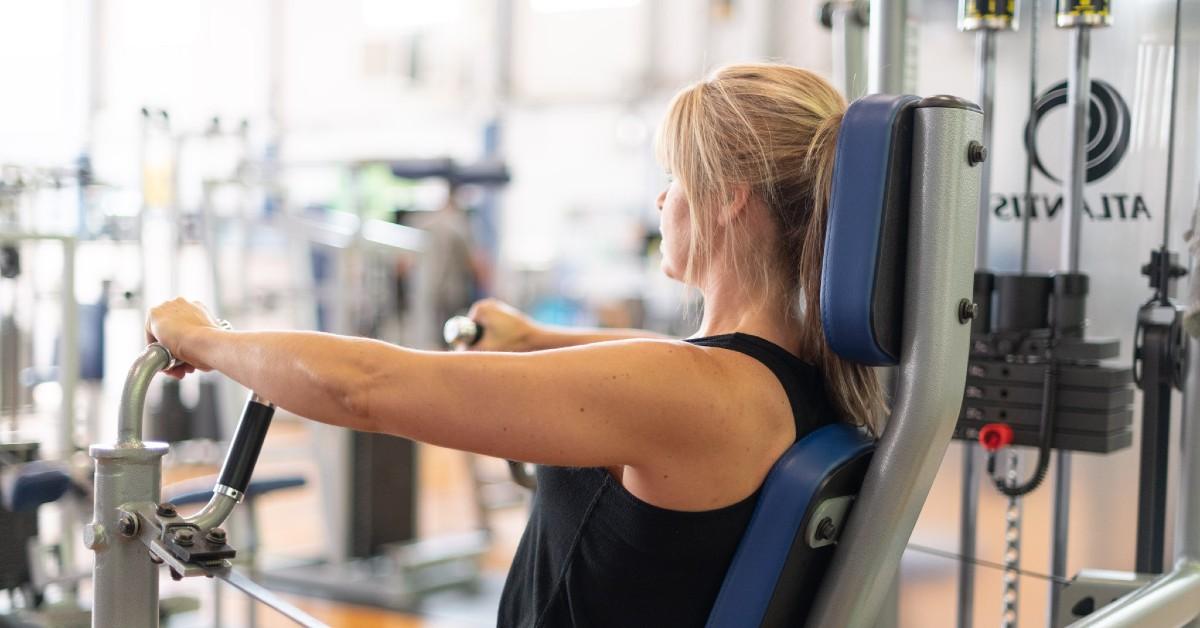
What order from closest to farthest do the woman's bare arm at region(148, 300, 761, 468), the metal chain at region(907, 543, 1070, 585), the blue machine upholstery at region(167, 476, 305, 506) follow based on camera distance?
the woman's bare arm at region(148, 300, 761, 468), the metal chain at region(907, 543, 1070, 585), the blue machine upholstery at region(167, 476, 305, 506)

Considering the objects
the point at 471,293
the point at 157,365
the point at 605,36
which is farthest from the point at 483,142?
the point at 157,365

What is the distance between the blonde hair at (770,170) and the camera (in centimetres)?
115

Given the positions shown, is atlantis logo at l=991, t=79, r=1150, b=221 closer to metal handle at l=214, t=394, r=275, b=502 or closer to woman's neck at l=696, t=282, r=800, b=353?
woman's neck at l=696, t=282, r=800, b=353

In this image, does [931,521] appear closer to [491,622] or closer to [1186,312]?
[1186,312]

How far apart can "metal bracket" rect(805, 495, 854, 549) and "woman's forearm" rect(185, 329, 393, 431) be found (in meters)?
0.42

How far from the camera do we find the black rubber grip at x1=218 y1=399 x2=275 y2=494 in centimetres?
121

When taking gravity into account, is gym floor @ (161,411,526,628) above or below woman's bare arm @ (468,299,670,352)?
below

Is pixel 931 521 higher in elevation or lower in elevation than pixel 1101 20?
lower

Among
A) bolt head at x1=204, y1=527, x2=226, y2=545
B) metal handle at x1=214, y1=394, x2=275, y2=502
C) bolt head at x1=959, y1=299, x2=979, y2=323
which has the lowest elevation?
bolt head at x1=204, y1=527, x2=226, y2=545

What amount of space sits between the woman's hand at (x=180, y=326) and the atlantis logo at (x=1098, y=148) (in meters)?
1.28

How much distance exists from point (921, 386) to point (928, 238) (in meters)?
0.14

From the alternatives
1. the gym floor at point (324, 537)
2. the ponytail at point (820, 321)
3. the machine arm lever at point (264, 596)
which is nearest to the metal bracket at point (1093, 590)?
the ponytail at point (820, 321)

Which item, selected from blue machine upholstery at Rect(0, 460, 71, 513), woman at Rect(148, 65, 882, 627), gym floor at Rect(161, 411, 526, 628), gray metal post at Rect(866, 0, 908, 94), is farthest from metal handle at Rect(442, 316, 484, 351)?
gym floor at Rect(161, 411, 526, 628)

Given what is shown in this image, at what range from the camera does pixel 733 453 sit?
41.9 inches
